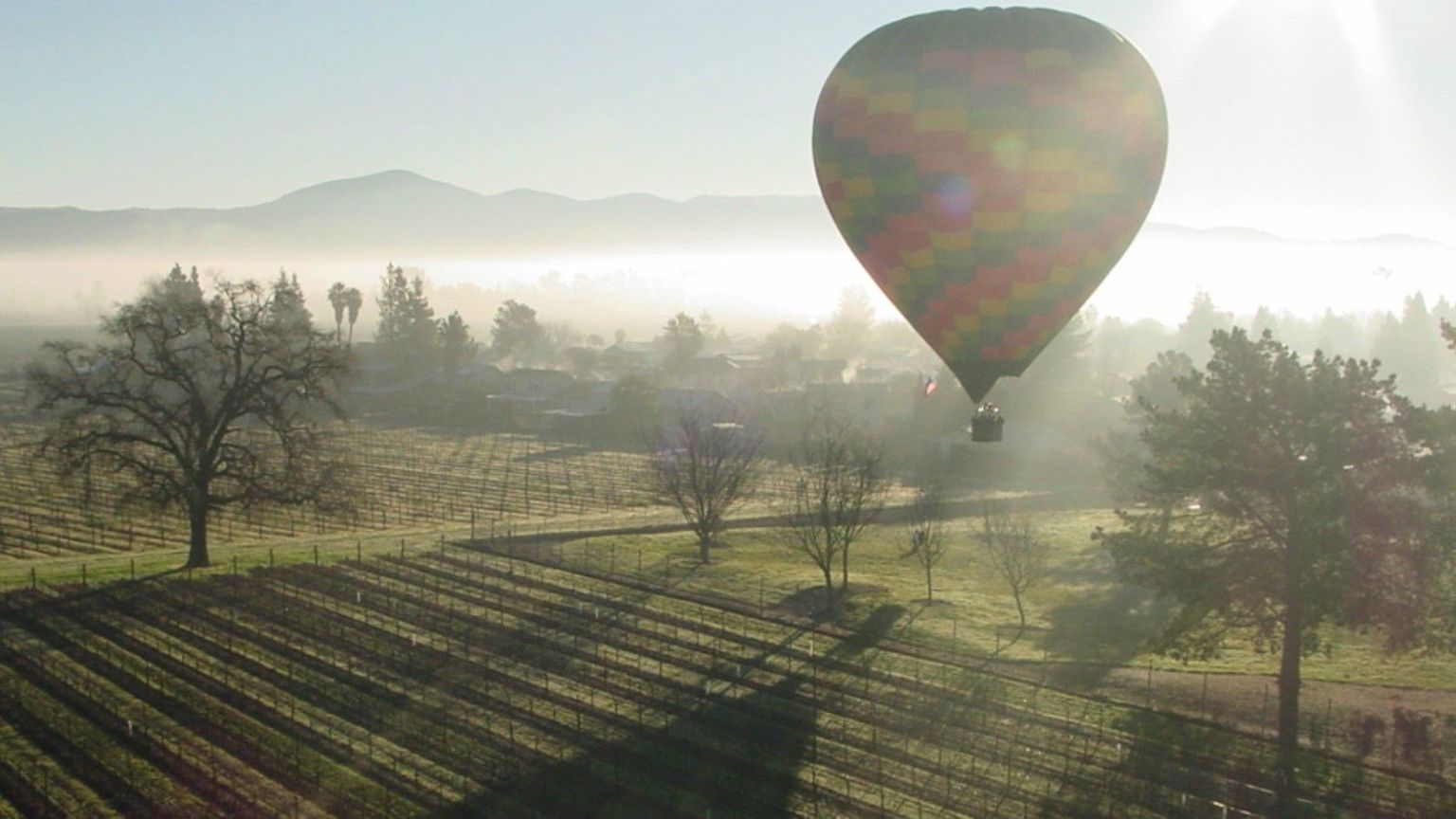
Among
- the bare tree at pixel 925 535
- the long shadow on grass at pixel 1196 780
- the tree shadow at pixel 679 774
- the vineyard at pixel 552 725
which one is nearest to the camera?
the tree shadow at pixel 679 774

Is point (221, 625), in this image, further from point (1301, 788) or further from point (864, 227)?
point (1301, 788)

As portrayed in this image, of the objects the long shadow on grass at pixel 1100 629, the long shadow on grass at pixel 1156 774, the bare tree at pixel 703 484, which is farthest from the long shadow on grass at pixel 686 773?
the bare tree at pixel 703 484

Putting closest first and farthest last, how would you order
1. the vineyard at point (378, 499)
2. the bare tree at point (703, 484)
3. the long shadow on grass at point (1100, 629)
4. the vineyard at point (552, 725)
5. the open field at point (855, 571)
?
the vineyard at point (552, 725)
the open field at point (855, 571)
the long shadow on grass at point (1100, 629)
the bare tree at point (703, 484)
the vineyard at point (378, 499)

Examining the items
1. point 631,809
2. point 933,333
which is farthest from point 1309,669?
point 631,809

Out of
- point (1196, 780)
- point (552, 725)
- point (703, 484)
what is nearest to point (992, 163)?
point (1196, 780)

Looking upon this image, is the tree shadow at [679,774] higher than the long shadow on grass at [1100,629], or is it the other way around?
the long shadow on grass at [1100,629]

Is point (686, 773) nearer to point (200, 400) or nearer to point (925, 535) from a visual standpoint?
point (925, 535)

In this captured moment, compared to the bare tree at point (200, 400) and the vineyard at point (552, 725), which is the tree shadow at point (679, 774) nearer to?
the vineyard at point (552, 725)
